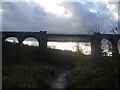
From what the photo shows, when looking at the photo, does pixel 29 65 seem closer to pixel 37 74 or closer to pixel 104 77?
pixel 37 74

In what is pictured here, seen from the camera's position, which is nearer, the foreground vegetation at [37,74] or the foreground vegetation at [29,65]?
the foreground vegetation at [37,74]

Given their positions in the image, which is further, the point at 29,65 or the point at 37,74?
the point at 29,65

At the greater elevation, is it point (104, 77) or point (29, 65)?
Result: point (29, 65)

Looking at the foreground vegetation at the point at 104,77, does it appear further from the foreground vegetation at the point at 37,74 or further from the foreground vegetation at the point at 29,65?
the foreground vegetation at the point at 29,65

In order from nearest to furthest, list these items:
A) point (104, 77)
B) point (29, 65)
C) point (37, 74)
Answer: point (104, 77)
point (37, 74)
point (29, 65)

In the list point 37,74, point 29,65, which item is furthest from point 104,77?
point 29,65

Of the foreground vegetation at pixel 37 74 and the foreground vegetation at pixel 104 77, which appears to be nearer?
the foreground vegetation at pixel 37 74

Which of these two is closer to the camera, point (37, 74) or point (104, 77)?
point (104, 77)

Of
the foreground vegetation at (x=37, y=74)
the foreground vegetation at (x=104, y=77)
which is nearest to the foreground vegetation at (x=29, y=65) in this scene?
the foreground vegetation at (x=37, y=74)

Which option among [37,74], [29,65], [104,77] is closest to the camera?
[104,77]

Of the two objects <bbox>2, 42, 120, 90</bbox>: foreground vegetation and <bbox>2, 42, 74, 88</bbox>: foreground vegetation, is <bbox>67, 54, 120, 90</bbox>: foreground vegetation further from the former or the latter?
<bbox>2, 42, 74, 88</bbox>: foreground vegetation

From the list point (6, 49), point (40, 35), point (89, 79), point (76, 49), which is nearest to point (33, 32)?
point (40, 35)

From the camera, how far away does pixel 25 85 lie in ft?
43.2

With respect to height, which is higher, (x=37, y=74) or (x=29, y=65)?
(x=29, y=65)
